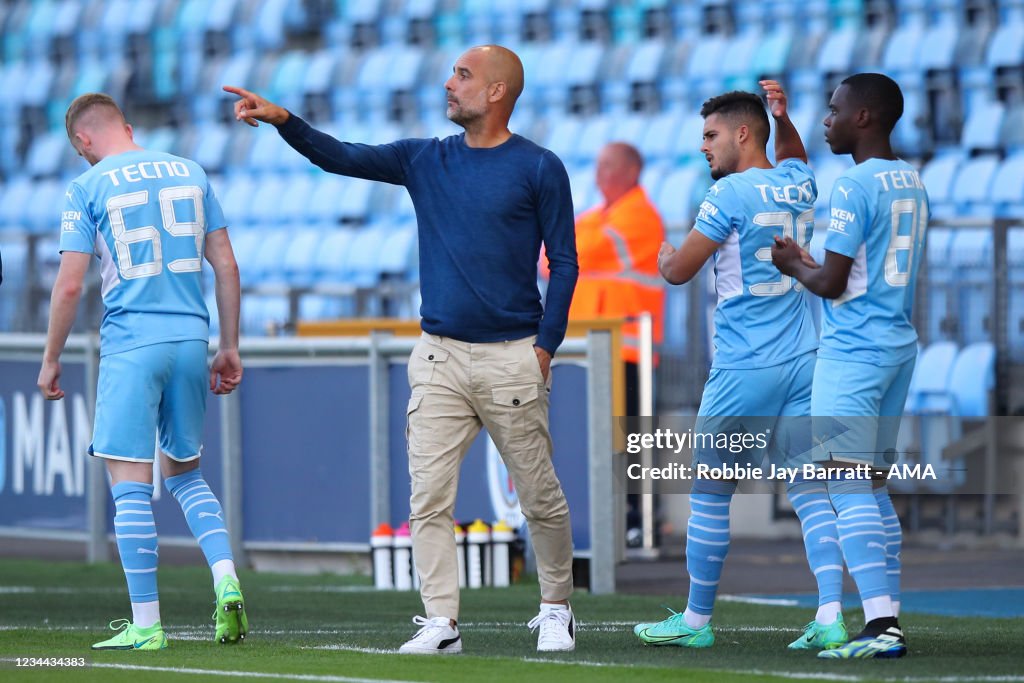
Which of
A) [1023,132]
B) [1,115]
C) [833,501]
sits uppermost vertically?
[1,115]

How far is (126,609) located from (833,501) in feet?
13.1

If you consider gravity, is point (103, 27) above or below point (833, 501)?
above

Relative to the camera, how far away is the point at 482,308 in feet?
18.4

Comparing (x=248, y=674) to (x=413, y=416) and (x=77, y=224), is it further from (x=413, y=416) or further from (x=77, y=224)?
→ (x=77, y=224)

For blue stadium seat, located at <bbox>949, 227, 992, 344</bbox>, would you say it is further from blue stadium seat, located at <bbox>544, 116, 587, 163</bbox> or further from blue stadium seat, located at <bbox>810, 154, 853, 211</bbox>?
blue stadium seat, located at <bbox>544, 116, 587, 163</bbox>

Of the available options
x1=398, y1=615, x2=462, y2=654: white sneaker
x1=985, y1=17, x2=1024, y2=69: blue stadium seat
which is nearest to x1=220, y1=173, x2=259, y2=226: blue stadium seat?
x1=985, y1=17, x2=1024, y2=69: blue stadium seat

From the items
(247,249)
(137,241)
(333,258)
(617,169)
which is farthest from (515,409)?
(247,249)

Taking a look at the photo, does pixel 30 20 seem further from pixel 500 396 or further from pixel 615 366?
pixel 500 396

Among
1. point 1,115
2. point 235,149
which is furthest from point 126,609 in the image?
point 1,115

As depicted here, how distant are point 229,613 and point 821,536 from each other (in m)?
2.03

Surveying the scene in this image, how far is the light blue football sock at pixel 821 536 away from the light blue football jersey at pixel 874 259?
21.3 inches

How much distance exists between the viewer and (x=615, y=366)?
34.4 ft

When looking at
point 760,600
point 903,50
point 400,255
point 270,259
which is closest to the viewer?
point 760,600

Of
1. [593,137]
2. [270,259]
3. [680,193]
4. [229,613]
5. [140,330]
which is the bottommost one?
[229,613]
